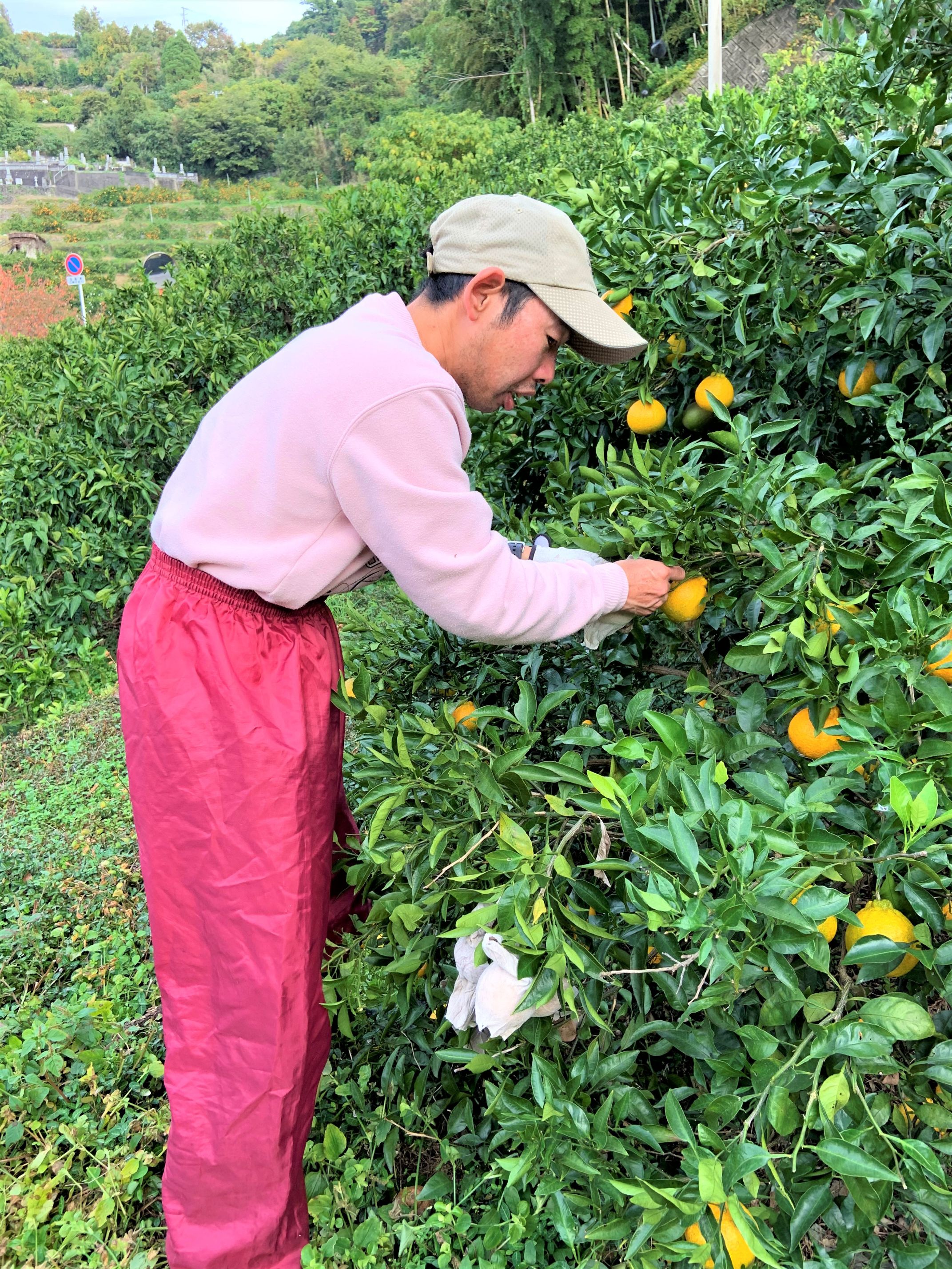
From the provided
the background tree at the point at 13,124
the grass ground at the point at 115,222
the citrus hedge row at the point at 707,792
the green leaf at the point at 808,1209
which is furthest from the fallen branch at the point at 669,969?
the background tree at the point at 13,124

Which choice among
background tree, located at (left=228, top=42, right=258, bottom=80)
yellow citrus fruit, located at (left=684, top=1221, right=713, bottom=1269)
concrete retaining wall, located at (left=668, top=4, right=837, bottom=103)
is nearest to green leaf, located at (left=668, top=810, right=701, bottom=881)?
yellow citrus fruit, located at (left=684, top=1221, right=713, bottom=1269)

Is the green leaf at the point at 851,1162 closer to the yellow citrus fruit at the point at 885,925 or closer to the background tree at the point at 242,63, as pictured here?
the yellow citrus fruit at the point at 885,925

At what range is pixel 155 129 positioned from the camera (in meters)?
48.7

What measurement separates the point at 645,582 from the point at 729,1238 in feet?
2.42

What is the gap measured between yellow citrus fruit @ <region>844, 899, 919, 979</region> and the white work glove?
1.61 feet

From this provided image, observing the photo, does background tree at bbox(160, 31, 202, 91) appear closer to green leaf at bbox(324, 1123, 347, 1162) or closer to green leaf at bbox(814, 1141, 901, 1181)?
green leaf at bbox(324, 1123, 347, 1162)

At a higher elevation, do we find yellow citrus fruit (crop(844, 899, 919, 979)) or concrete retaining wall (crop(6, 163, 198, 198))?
concrete retaining wall (crop(6, 163, 198, 198))

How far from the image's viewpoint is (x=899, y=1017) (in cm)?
79

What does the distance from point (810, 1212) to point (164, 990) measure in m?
1.04

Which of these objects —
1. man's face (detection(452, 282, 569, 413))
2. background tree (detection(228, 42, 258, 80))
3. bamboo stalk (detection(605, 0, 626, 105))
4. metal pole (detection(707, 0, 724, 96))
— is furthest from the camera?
background tree (detection(228, 42, 258, 80))

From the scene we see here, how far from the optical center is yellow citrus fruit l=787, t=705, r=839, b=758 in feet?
3.37

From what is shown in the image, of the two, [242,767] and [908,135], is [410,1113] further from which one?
[908,135]

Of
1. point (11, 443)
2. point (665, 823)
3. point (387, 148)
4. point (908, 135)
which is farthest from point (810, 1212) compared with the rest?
point (387, 148)

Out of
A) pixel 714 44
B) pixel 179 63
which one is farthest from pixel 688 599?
pixel 179 63
